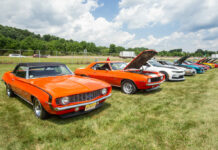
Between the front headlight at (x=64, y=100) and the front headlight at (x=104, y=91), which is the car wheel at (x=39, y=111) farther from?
the front headlight at (x=104, y=91)

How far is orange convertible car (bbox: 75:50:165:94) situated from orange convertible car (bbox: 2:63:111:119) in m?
1.70

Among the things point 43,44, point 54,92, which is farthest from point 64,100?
point 43,44

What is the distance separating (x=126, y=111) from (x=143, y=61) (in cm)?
288

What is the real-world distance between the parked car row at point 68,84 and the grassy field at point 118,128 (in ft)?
1.03

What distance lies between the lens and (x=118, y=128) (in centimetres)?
273

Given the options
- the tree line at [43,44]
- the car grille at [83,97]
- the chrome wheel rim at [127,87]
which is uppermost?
the tree line at [43,44]

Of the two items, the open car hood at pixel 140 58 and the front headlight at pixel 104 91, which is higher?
the open car hood at pixel 140 58

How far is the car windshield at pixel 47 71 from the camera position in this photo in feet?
11.8

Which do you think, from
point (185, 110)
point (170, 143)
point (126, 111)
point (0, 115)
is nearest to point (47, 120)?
point (0, 115)

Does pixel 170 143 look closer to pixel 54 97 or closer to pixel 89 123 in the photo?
pixel 89 123

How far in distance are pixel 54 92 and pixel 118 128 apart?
58.0 inches

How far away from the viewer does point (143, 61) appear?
5750 mm

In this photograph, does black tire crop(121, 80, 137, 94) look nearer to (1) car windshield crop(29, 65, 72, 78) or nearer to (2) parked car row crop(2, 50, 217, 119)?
(2) parked car row crop(2, 50, 217, 119)

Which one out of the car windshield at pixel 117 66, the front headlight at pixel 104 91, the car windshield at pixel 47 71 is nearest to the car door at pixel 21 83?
the car windshield at pixel 47 71
